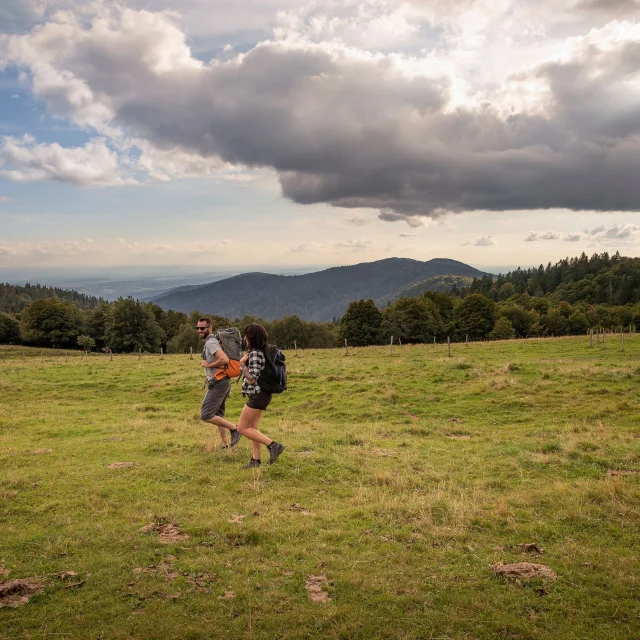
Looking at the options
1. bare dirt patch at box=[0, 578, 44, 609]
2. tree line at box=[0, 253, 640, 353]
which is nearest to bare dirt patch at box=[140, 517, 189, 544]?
bare dirt patch at box=[0, 578, 44, 609]

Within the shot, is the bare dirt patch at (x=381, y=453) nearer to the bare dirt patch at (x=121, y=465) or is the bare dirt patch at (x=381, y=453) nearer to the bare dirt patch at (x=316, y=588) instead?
the bare dirt patch at (x=121, y=465)

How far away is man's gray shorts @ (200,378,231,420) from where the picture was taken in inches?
440

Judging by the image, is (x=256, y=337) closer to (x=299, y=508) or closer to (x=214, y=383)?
(x=214, y=383)

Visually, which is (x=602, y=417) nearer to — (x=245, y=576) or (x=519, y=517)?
(x=519, y=517)

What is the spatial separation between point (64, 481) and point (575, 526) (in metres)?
9.06

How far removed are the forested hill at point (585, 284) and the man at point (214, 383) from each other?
164m

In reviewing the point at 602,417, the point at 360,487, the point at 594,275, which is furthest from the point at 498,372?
the point at 594,275

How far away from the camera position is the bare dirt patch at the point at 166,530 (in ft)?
20.9

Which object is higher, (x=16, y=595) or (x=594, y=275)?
(x=594, y=275)

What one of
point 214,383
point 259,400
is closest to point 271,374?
point 259,400

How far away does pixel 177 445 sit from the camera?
11680 millimetres

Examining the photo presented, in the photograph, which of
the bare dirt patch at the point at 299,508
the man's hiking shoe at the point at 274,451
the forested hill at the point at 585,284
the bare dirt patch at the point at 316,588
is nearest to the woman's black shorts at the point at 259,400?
the man's hiking shoe at the point at 274,451

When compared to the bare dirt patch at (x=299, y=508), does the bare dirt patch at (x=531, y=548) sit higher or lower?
higher

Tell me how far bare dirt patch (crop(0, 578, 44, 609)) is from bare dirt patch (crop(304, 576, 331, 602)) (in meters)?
2.99
